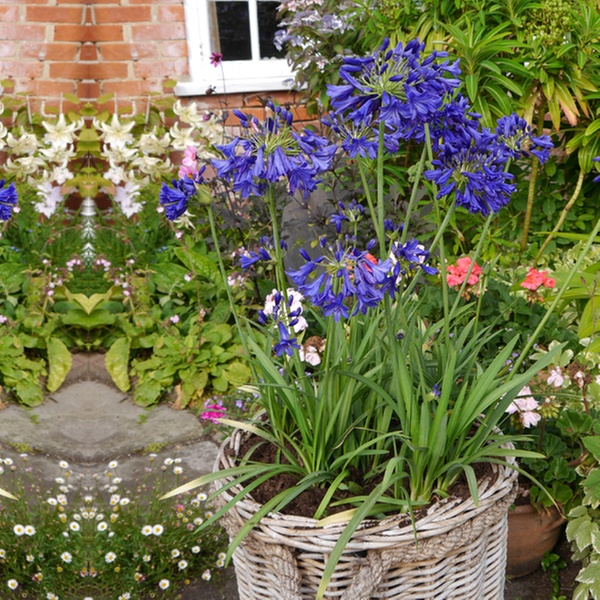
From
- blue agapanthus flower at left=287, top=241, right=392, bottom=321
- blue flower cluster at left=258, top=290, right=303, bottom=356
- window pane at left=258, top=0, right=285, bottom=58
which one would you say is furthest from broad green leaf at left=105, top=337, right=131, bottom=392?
blue agapanthus flower at left=287, top=241, right=392, bottom=321

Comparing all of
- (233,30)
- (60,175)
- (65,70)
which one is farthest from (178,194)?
(233,30)

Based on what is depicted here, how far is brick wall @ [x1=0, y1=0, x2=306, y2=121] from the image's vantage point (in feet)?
13.6

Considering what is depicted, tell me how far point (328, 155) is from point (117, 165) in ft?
10.3

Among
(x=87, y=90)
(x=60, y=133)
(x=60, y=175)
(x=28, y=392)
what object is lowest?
(x=28, y=392)

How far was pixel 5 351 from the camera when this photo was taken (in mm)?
3463

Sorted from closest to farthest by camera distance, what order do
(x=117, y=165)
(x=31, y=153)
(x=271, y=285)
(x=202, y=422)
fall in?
(x=202, y=422), (x=271, y=285), (x=31, y=153), (x=117, y=165)

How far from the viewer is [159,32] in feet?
14.4

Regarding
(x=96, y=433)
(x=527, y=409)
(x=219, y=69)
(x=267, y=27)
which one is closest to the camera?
(x=527, y=409)

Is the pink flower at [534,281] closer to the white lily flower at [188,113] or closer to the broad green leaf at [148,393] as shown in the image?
the broad green leaf at [148,393]

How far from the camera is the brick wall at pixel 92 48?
13.6 feet

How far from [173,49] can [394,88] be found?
11.3 ft

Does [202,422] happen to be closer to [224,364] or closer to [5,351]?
[224,364]

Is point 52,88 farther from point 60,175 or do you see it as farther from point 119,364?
point 119,364

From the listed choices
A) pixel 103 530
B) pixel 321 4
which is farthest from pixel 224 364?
pixel 321 4
